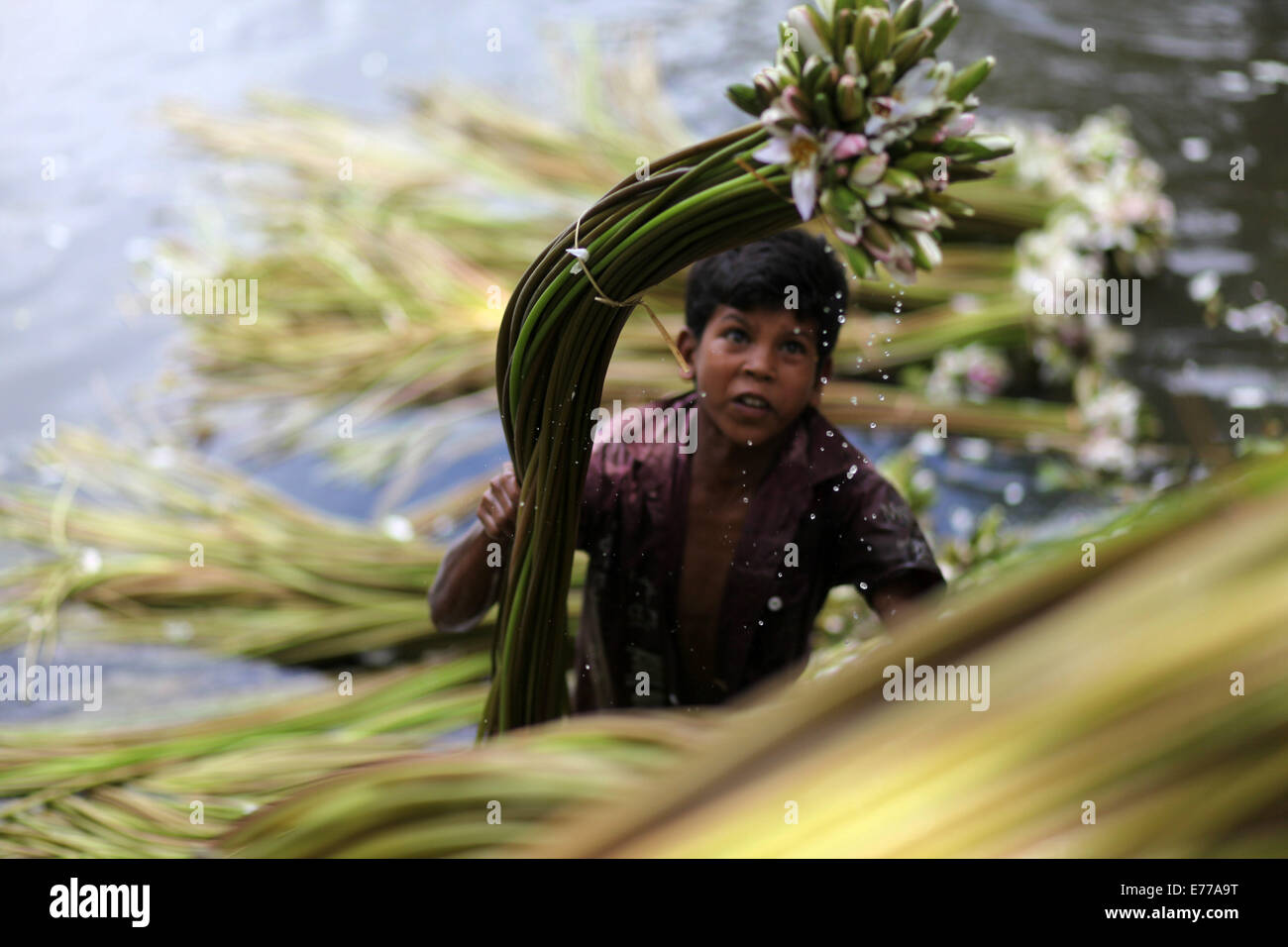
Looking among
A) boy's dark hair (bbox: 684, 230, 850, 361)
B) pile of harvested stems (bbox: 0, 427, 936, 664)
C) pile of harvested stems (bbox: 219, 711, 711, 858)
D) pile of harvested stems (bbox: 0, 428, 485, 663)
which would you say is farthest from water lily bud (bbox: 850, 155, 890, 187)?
pile of harvested stems (bbox: 0, 428, 485, 663)

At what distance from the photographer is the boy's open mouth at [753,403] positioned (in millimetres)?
729

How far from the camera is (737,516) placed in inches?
30.9

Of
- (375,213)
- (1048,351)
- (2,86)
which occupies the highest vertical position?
(2,86)

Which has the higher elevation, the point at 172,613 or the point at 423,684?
the point at 172,613

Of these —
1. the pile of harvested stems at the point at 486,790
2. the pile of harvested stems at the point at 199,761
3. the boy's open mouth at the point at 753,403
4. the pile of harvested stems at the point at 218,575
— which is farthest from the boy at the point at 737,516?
the pile of harvested stems at the point at 218,575

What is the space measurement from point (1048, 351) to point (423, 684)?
3.54ft

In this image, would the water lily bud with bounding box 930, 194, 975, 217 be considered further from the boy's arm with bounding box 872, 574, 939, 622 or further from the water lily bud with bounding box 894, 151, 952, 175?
the boy's arm with bounding box 872, 574, 939, 622

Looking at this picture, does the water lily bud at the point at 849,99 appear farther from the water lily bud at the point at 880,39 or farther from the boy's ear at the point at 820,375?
the boy's ear at the point at 820,375

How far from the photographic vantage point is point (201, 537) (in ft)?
4.83

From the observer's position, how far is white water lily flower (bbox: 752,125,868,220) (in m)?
0.52

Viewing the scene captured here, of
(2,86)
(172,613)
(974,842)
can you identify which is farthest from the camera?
(2,86)

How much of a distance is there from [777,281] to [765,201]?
0.59ft
